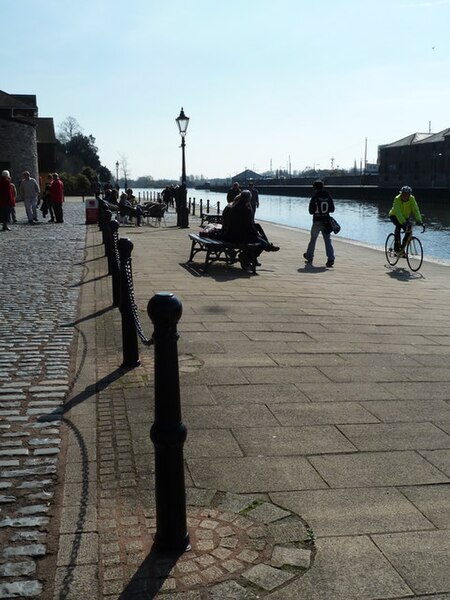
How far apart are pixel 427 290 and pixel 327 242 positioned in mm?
3176

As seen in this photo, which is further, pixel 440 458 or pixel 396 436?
pixel 396 436

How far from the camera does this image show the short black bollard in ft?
9.31

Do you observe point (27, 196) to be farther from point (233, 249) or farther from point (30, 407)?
point (30, 407)

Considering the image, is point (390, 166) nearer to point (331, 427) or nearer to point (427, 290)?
point (427, 290)

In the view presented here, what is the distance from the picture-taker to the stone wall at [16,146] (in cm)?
4769

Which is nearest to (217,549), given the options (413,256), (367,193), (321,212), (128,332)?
(128,332)

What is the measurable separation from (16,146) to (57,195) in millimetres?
25632

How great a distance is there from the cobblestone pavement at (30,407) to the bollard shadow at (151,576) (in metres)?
0.36

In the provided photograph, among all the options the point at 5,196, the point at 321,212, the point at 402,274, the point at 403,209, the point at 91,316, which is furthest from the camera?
the point at 5,196

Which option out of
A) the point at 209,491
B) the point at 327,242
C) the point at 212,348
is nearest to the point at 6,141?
the point at 327,242

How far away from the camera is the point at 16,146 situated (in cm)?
4828

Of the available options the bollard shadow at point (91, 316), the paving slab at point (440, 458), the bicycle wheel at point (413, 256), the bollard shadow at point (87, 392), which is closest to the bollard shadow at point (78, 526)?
the bollard shadow at point (87, 392)

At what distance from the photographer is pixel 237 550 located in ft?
9.64

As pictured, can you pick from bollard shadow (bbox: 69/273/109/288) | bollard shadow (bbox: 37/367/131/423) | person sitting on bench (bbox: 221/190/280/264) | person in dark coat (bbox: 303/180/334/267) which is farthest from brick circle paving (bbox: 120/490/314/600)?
person in dark coat (bbox: 303/180/334/267)
